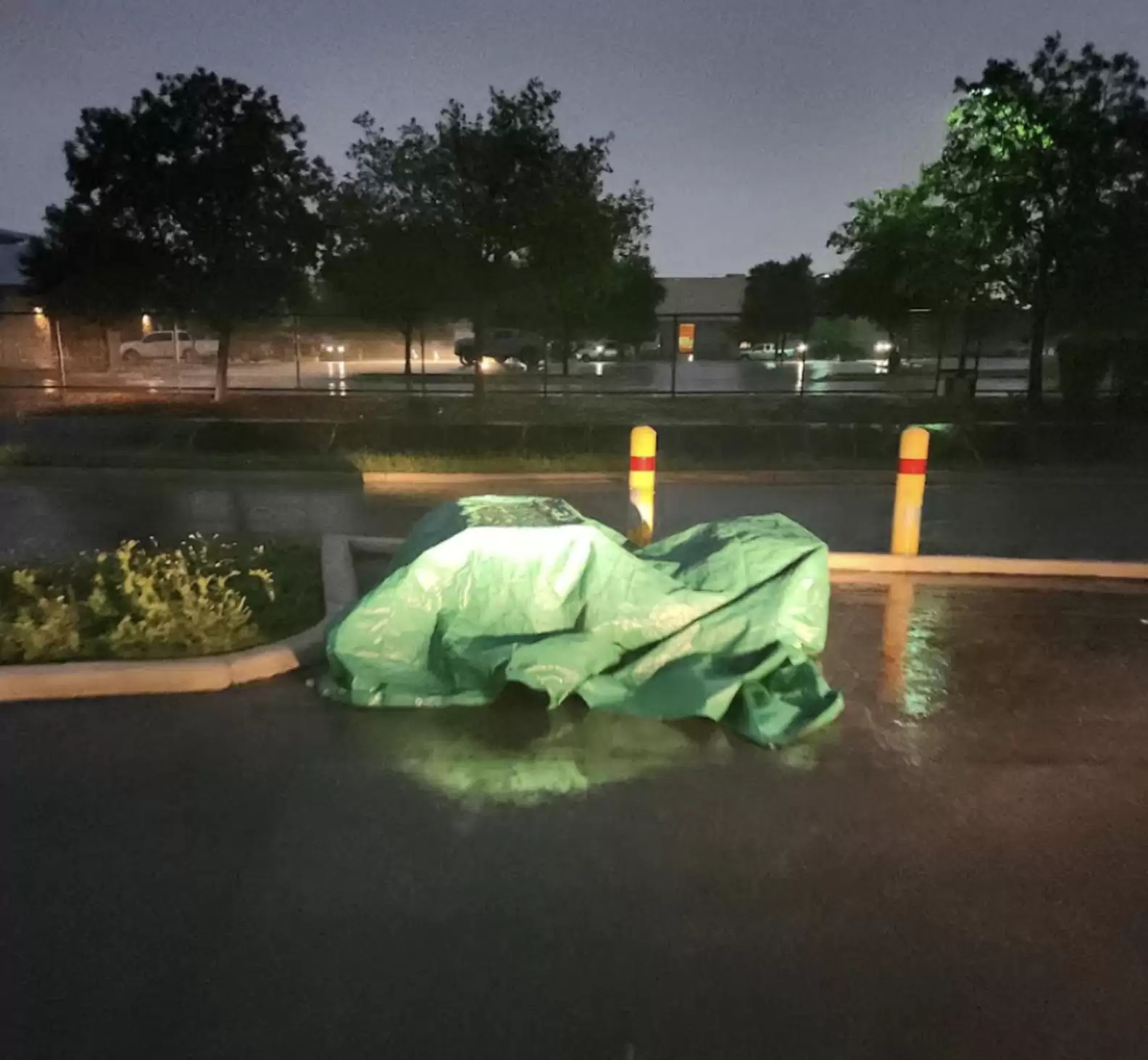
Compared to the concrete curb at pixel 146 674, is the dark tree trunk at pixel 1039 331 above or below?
above

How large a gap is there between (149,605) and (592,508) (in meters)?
6.19

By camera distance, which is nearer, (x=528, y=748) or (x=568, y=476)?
(x=528, y=748)

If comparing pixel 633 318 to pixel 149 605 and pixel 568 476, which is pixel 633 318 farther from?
pixel 149 605

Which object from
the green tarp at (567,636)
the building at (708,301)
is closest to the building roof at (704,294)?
the building at (708,301)

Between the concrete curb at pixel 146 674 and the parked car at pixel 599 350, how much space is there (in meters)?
39.4

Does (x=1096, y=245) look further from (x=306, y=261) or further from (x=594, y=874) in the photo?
(x=594, y=874)

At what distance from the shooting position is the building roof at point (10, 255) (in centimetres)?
4581

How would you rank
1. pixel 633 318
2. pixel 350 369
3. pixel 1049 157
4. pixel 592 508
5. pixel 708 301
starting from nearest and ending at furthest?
pixel 592 508 < pixel 1049 157 < pixel 350 369 < pixel 633 318 < pixel 708 301

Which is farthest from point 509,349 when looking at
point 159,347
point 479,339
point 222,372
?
point 479,339

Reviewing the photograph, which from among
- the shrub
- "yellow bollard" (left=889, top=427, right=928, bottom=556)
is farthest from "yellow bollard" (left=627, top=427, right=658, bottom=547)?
the shrub

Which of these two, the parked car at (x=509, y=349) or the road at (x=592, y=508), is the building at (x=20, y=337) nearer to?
the parked car at (x=509, y=349)

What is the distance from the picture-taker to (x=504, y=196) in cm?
1853

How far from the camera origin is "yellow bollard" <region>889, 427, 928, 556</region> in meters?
8.87

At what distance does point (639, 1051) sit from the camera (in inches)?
123
